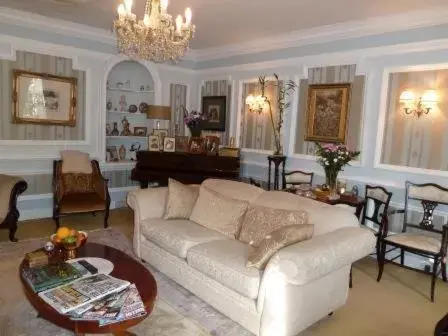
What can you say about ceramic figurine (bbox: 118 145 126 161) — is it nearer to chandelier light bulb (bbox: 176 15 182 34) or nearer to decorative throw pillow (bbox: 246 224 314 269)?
chandelier light bulb (bbox: 176 15 182 34)

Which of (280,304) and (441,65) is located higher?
(441,65)

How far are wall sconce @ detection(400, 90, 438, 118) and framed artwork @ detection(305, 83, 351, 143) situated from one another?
2.30 feet

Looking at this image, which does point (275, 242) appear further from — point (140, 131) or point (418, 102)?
point (140, 131)

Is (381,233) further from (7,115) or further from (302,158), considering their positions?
(7,115)

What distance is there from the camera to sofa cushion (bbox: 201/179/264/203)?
3491mm

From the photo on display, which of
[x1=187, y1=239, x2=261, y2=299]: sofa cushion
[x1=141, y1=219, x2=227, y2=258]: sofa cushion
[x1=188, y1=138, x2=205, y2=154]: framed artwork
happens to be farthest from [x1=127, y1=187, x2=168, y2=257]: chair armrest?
[x1=188, y1=138, x2=205, y2=154]: framed artwork

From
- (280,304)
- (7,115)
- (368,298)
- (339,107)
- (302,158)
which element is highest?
(339,107)

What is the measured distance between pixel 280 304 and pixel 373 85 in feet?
10.3

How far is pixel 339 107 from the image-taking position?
15.3ft

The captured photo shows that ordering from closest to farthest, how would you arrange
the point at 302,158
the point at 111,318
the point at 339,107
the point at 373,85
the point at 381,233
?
the point at 111,318
the point at 381,233
the point at 373,85
the point at 339,107
the point at 302,158

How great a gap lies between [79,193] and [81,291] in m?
3.17

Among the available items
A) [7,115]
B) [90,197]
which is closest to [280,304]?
[90,197]

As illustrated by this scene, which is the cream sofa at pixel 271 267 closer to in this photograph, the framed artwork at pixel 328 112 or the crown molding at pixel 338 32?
the framed artwork at pixel 328 112

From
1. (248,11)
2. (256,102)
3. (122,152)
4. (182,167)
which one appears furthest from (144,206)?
(122,152)
